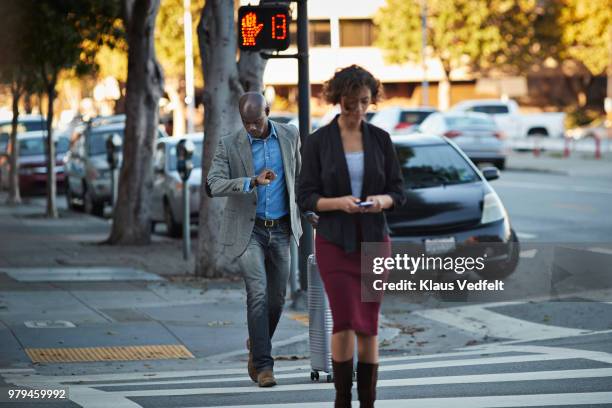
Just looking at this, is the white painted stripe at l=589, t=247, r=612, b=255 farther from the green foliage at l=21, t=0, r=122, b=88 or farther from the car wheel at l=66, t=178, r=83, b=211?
the car wheel at l=66, t=178, r=83, b=211

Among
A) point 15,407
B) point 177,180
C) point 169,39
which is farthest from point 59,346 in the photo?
point 169,39

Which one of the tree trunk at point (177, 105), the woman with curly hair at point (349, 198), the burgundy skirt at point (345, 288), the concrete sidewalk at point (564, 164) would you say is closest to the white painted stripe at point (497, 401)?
the woman with curly hair at point (349, 198)

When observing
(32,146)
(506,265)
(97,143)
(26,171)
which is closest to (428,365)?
(506,265)

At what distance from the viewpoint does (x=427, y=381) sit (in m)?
8.47

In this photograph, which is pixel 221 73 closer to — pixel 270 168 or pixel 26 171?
pixel 270 168

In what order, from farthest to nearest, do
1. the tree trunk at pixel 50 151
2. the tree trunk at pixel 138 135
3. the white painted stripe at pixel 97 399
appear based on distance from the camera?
the tree trunk at pixel 50 151, the tree trunk at pixel 138 135, the white painted stripe at pixel 97 399

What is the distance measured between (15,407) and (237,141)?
2.09 m

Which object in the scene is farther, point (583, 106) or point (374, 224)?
point (583, 106)

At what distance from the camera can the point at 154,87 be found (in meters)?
19.9

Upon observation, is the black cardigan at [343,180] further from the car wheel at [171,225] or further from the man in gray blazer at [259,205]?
the car wheel at [171,225]

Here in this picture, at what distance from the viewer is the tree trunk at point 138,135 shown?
64.4ft

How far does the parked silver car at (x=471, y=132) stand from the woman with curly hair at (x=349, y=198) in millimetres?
26669

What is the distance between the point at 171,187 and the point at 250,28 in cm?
926

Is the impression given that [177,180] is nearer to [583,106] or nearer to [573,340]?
[573,340]
